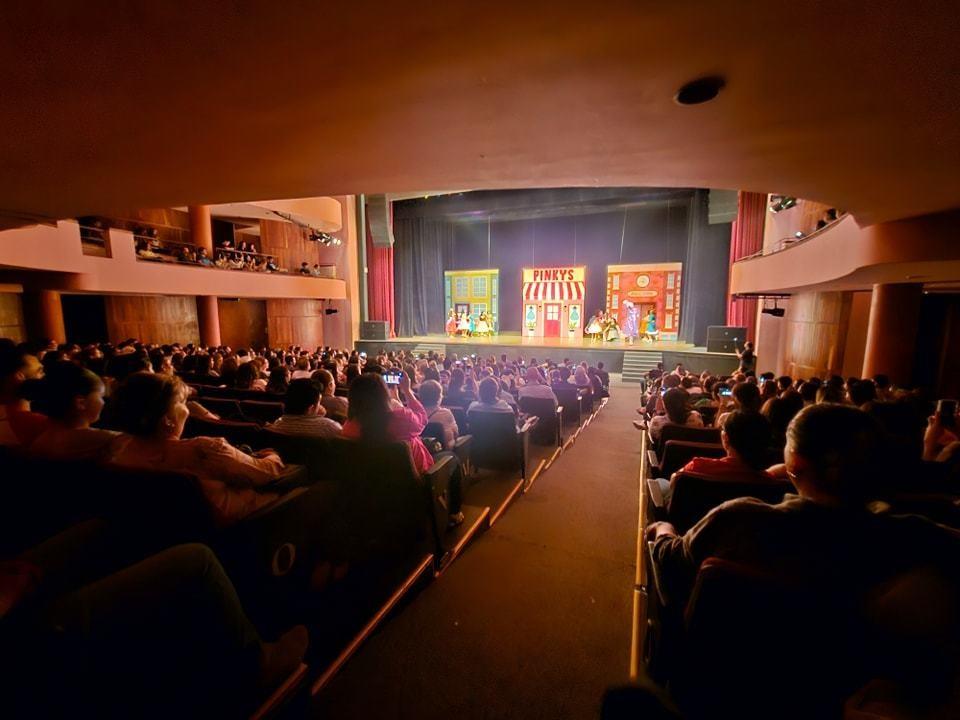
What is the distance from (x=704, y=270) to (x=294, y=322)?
12.7m

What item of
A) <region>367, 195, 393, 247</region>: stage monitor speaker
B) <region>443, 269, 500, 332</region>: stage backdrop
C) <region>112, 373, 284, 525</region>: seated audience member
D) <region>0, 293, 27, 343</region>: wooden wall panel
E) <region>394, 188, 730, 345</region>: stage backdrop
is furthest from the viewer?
<region>443, 269, 500, 332</region>: stage backdrop

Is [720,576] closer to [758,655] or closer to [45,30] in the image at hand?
[758,655]

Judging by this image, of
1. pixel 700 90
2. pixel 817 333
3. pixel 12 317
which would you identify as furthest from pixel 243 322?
pixel 817 333

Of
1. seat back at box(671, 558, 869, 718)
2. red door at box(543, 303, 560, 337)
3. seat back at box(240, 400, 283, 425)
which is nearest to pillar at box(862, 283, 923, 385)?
seat back at box(671, 558, 869, 718)

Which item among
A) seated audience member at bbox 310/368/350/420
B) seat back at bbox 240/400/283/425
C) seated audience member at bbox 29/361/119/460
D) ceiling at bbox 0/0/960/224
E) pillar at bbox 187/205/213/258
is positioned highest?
pillar at bbox 187/205/213/258

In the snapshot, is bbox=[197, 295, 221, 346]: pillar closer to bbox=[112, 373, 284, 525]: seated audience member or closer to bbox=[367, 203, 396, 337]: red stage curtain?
bbox=[367, 203, 396, 337]: red stage curtain

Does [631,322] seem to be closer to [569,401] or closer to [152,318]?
[569,401]

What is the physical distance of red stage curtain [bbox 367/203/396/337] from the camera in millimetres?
15547

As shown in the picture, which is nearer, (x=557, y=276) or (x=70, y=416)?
(x=70, y=416)

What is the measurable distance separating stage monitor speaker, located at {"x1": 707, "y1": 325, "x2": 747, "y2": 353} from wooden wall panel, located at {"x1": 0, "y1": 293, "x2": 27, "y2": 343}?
49.1ft

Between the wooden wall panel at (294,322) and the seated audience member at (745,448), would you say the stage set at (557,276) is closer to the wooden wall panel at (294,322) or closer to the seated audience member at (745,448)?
the wooden wall panel at (294,322)

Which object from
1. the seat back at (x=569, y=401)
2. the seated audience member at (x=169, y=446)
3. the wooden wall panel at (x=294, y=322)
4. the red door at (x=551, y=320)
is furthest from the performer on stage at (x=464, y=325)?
the seated audience member at (x=169, y=446)

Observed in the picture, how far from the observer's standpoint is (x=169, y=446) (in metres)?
1.53

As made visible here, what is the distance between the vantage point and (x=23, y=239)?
5.61 metres
